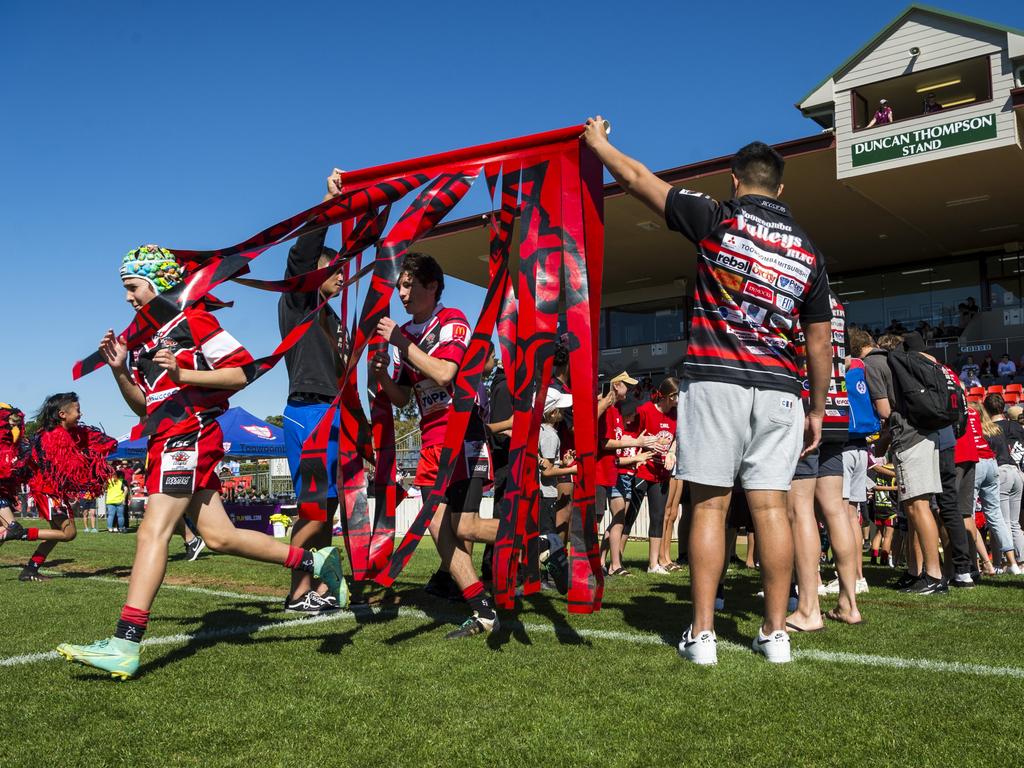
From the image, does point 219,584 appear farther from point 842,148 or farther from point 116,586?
point 842,148

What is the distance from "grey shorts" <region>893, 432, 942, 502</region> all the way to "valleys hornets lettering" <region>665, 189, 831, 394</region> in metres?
3.44

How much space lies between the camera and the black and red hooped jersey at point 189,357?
4.08 m

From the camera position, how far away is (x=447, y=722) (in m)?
2.88

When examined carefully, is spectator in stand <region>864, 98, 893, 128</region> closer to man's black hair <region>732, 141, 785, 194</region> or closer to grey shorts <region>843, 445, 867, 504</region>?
grey shorts <region>843, 445, 867, 504</region>

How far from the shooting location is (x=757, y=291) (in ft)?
12.6

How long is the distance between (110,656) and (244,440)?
1706 cm

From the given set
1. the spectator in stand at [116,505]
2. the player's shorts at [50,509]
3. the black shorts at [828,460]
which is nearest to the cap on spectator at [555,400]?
the black shorts at [828,460]

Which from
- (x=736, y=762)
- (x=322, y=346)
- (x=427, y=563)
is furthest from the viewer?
(x=427, y=563)

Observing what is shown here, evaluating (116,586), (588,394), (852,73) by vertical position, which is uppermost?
(852,73)

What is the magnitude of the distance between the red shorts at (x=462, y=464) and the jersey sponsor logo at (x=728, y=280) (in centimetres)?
162

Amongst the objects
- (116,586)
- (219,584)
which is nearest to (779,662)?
(219,584)

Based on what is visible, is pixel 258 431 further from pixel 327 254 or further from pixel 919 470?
pixel 919 470

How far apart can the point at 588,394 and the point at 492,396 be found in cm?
198

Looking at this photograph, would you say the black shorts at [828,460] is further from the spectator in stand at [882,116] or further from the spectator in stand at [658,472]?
the spectator in stand at [882,116]
